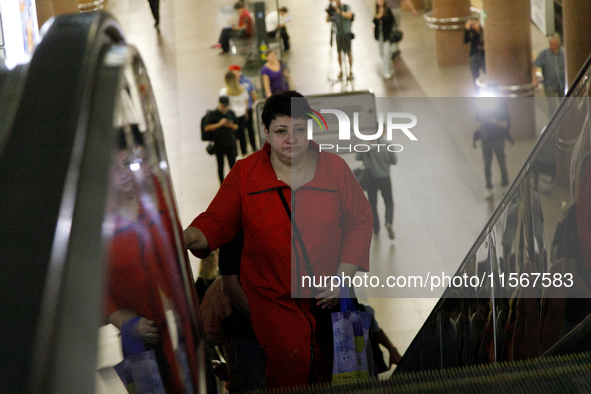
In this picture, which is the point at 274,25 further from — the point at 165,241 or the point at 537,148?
A: the point at 165,241

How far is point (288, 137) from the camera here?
10.3 feet

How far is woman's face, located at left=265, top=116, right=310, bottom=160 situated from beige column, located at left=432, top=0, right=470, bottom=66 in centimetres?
1398

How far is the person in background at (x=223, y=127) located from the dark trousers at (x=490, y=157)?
151 inches

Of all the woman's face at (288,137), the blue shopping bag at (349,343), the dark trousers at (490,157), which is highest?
the woman's face at (288,137)

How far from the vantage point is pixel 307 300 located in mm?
3135

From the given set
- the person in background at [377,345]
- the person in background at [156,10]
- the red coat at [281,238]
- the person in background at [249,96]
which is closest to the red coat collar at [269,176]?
the red coat at [281,238]

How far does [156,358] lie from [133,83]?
866 mm

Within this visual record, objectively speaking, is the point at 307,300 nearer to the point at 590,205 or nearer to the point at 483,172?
the point at 590,205

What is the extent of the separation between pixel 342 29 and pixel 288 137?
1315 cm

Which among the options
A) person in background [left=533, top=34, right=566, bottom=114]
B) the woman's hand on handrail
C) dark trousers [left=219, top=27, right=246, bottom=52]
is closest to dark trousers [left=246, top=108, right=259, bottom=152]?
person in background [left=533, top=34, right=566, bottom=114]

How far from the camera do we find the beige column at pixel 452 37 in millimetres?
16375

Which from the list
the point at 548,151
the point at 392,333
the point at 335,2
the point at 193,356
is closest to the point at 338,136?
the point at 392,333

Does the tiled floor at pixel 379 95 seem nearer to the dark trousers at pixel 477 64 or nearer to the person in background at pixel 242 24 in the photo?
the dark trousers at pixel 477 64

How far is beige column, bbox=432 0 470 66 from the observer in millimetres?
16375
